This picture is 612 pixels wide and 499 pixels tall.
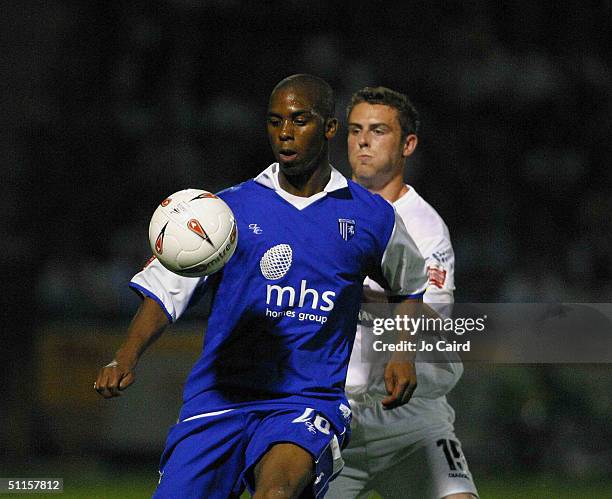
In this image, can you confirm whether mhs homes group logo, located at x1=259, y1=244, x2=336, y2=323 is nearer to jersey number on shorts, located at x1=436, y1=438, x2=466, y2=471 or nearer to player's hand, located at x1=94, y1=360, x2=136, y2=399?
player's hand, located at x1=94, y1=360, x2=136, y2=399

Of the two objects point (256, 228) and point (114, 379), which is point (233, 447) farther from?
point (256, 228)

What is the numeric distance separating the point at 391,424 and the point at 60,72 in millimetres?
5228

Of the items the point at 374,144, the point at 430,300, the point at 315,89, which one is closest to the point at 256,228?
the point at 315,89

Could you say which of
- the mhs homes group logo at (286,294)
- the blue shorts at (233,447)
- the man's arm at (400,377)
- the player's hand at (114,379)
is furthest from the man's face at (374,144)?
the player's hand at (114,379)

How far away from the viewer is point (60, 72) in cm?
945

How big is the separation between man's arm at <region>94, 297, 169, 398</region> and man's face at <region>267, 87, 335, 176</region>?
0.72 m

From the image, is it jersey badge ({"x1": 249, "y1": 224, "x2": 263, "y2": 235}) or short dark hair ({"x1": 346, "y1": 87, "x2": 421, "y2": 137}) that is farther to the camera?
short dark hair ({"x1": 346, "y1": 87, "x2": 421, "y2": 137})

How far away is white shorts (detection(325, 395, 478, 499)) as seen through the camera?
5223 mm

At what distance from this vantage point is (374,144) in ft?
18.9

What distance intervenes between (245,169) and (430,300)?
14.6ft

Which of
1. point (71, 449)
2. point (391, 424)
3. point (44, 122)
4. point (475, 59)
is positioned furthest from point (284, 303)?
point (475, 59)

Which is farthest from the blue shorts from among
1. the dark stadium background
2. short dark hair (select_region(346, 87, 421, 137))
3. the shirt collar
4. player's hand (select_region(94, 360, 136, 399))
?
the dark stadium background

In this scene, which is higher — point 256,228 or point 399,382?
point 256,228

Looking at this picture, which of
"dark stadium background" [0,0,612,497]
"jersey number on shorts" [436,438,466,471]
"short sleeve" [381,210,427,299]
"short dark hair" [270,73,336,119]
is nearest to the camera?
"short dark hair" [270,73,336,119]
